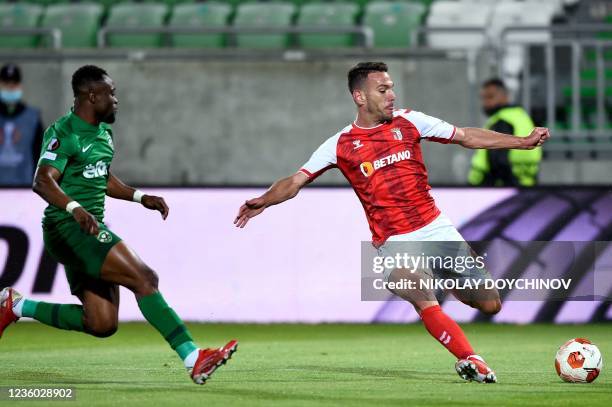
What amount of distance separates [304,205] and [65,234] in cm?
534

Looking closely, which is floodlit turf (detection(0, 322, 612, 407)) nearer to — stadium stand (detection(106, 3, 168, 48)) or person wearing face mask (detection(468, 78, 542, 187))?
person wearing face mask (detection(468, 78, 542, 187))

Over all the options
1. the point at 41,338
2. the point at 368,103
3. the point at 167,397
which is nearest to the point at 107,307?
the point at 167,397

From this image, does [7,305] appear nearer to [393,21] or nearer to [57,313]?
[57,313]

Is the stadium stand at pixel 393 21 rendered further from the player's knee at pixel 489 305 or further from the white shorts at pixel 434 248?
the player's knee at pixel 489 305

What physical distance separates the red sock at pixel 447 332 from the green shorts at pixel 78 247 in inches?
78.6

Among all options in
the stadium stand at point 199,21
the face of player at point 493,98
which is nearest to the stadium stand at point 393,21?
the stadium stand at point 199,21

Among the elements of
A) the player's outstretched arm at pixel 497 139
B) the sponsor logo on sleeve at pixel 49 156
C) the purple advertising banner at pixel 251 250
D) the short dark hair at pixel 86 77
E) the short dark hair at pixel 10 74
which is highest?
the short dark hair at pixel 86 77

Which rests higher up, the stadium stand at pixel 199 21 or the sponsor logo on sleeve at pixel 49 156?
the sponsor logo on sleeve at pixel 49 156

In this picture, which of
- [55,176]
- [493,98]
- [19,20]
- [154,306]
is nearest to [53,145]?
[55,176]

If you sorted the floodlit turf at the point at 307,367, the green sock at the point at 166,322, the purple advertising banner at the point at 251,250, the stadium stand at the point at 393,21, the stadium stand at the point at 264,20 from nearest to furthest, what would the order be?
the floodlit turf at the point at 307,367
the green sock at the point at 166,322
the purple advertising banner at the point at 251,250
the stadium stand at the point at 264,20
the stadium stand at the point at 393,21

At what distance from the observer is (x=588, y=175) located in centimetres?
1520

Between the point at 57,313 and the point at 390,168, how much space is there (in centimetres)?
238

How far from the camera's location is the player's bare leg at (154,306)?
732 centimetres

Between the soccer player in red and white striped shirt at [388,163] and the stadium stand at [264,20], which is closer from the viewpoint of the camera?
the soccer player in red and white striped shirt at [388,163]
